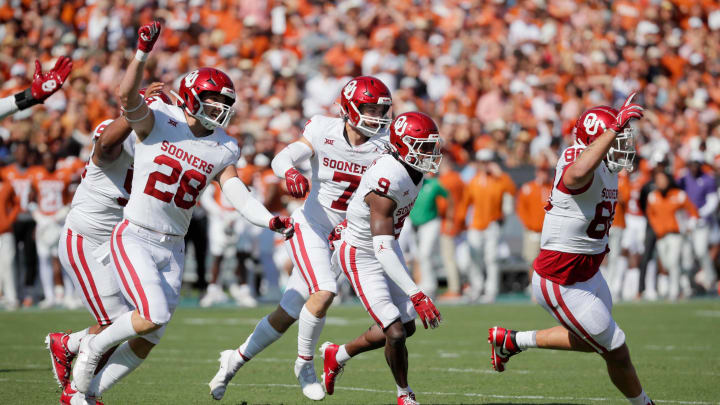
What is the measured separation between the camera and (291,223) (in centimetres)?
548

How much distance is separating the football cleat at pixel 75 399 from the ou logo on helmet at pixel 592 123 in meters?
3.13

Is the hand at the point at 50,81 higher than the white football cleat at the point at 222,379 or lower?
higher

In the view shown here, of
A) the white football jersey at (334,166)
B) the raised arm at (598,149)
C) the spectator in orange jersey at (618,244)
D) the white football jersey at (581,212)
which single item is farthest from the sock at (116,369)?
the spectator in orange jersey at (618,244)

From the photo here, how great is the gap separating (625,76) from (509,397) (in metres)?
13.4

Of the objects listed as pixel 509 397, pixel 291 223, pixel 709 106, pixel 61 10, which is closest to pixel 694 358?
pixel 509 397

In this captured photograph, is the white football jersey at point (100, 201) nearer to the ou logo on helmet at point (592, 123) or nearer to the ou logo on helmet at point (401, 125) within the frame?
the ou logo on helmet at point (401, 125)

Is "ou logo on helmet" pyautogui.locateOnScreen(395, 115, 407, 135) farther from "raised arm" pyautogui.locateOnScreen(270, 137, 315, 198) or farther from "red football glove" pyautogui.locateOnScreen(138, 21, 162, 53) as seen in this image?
"red football glove" pyautogui.locateOnScreen(138, 21, 162, 53)

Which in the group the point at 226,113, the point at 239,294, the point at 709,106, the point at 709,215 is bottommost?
the point at 239,294

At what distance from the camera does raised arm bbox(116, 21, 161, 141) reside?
5.34 metres

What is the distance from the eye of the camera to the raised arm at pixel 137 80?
5336 millimetres

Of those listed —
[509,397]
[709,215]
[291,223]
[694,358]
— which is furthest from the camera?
[709,215]

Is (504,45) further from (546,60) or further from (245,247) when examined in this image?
(245,247)

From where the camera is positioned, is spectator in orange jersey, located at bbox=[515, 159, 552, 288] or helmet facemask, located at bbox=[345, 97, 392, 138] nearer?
helmet facemask, located at bbox=[345, 97, 392, 138]

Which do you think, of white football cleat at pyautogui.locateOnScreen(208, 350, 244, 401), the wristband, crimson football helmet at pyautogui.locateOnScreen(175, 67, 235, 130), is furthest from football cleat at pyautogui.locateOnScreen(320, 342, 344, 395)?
the wristband
